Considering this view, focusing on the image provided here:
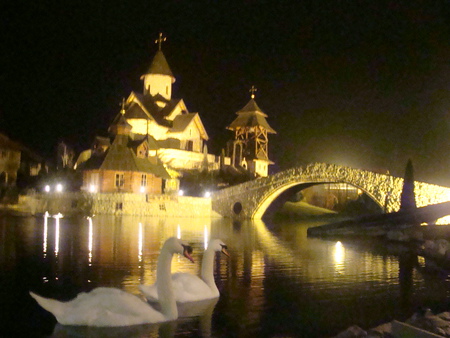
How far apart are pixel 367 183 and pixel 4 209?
82.9ft

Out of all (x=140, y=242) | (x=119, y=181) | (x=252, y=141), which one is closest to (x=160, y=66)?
(x=252, y=141)

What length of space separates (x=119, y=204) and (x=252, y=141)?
2742cm

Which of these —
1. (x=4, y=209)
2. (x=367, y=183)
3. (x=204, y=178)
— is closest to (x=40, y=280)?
(x=367, y=183)

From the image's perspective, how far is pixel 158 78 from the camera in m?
58.9

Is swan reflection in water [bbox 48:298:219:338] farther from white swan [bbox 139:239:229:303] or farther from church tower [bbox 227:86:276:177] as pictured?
church tower [bbox 227:86:276:177]

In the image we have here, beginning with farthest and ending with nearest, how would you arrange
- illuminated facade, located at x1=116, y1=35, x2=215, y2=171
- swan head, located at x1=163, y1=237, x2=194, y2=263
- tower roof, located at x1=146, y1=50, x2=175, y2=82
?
tower roof, located at x1=146, y1=50, x2=175, y2=82 < illuminated facade, located at x1=116, y1=35, x2=215, y2=171 < swan head, located at x1=163, y1=237, x2=194, y2=263

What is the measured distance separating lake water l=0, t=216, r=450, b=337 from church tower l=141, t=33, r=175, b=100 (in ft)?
130

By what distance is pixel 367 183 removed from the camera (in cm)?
3266

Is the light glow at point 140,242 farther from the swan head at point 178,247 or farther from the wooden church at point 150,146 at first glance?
the wooden church at point 150,146

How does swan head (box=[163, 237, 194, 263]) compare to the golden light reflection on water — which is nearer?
swan head (box=[163, 237, 194, 263])

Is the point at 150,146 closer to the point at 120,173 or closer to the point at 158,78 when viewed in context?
the point at 120,173

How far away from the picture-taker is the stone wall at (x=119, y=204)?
36.1m

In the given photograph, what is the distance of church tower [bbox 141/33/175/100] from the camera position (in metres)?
58.8

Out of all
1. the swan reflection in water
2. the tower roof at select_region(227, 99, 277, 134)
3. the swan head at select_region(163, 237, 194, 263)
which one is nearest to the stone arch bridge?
the tower roof at select_region(227, 99, 277, 134)
